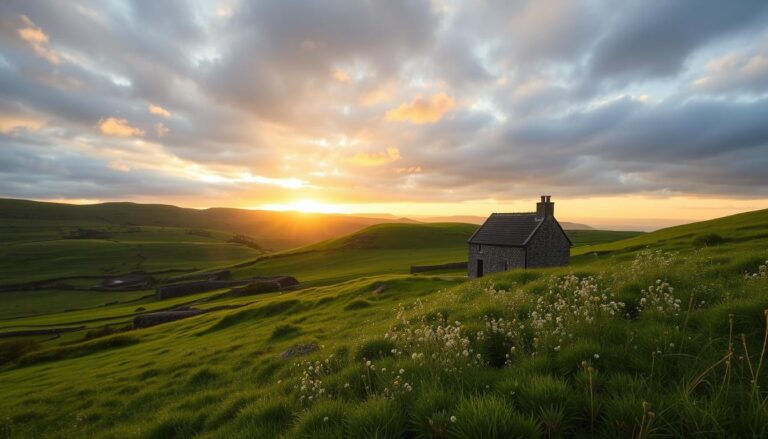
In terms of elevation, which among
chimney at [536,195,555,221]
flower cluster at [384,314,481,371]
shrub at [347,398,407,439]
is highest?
chimney at [536,195,555,221]

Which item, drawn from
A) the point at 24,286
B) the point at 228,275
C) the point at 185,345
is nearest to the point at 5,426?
the point at 185,345

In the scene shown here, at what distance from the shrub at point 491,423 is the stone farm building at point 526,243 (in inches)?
1457

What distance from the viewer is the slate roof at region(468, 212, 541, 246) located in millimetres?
39872

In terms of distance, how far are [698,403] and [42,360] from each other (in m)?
52.5

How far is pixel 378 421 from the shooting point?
15.0 ft

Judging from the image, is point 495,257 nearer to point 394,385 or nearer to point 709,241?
point 709,241

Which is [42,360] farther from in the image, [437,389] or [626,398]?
[626,398]

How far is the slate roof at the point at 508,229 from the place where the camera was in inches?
1570

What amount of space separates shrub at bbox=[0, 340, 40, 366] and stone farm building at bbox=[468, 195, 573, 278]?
185ft

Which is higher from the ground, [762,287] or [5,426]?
[762,287]

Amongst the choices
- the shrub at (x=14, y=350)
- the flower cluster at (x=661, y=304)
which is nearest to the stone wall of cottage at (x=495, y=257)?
the flower cluster at (x=661, y=304)

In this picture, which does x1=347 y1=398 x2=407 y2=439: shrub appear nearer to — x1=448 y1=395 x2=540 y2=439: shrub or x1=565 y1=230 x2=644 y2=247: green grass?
x1=448 y1=395 x2=540 y2=439: shrub

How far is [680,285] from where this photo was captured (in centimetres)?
864

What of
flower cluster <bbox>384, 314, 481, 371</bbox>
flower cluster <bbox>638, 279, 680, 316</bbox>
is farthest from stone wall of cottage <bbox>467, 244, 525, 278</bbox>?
flower cluster <bbox>384, 314, 481, 371</bbox>
